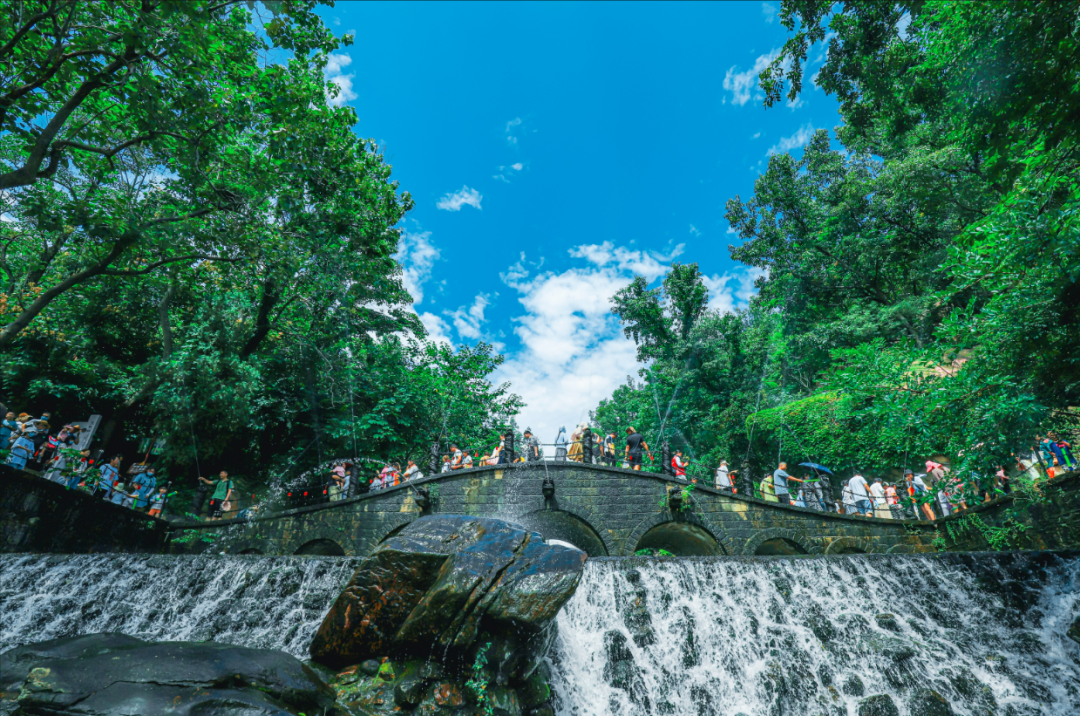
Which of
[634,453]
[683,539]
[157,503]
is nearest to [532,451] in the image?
[634,453]

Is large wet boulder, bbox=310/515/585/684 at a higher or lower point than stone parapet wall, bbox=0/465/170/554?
lower

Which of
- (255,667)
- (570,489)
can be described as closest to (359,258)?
(570,489)

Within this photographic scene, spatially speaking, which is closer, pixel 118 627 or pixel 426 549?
pixel 426 549

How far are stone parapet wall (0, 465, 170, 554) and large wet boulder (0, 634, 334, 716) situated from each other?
30.0ft

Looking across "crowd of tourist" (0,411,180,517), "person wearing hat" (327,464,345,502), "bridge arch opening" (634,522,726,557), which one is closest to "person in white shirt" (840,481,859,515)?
"bridge arch opening" (634,522,726,557)

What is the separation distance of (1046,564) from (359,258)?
54.5 feet

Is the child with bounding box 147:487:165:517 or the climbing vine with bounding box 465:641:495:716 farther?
the child with bounding box 147:487:165:517

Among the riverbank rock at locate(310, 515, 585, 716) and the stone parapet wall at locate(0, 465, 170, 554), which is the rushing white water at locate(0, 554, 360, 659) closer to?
the riverbank rock at locate(310, 515, 585, 716)

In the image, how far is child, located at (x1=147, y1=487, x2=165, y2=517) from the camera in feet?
45.4

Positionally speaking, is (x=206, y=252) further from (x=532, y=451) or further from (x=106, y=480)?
(x=532, y=451)

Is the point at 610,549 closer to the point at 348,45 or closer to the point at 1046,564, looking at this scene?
the point at 1046,564

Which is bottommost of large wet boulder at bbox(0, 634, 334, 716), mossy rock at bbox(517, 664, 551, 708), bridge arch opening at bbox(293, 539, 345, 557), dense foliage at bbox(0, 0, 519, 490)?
mossy rock at bbox(517, 664, 551, 708)

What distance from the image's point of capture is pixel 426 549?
573 centimetres

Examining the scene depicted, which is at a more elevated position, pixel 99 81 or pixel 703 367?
pixel 703 367
